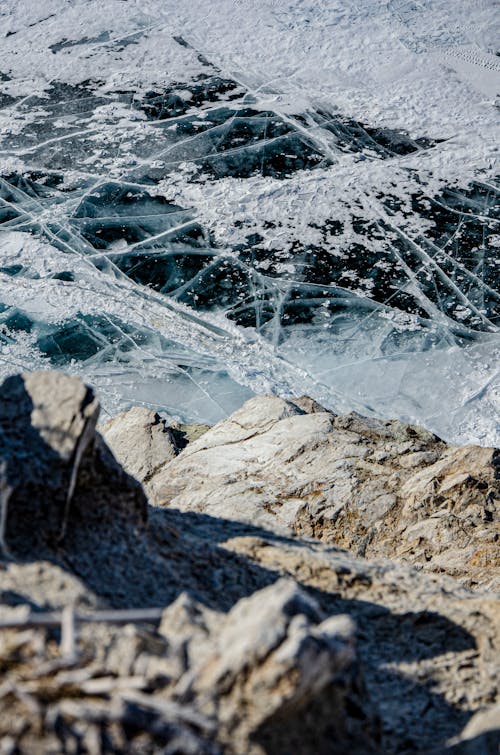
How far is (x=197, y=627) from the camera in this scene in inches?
47.0

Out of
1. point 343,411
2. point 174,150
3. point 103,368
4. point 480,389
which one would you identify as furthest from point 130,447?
point 174,150

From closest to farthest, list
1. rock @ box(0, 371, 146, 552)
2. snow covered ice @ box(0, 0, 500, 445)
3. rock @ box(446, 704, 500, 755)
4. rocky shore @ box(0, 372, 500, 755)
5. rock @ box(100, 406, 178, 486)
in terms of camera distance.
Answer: rocky shore @ box(0, 372, 500, 755), rock @ box(446, 704, 500, 755), rock @ box(0, 371, 146, 552), rock @ box(100, 406, 178, 486), snow covered ice @ box(0, 0, 500, 445)

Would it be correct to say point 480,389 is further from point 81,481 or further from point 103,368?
point 81,481

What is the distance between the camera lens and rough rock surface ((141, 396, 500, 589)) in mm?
3070

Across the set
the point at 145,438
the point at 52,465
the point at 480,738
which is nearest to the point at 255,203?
the point at 145,438

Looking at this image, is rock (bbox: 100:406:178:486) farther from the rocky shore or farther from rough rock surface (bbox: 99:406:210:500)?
the rocky shore

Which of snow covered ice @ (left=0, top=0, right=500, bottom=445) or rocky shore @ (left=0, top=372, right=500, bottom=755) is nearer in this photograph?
rocky shore @ (left=0, top=372, right=500, bottom=755)

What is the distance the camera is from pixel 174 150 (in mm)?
6191

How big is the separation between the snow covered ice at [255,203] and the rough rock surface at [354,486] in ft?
1.96

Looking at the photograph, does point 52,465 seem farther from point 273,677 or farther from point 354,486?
point 354,486

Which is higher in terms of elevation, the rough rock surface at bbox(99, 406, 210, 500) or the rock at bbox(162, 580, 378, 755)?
the rock at bbox(162, 580, 378, 755)

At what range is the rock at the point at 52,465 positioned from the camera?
1454mm

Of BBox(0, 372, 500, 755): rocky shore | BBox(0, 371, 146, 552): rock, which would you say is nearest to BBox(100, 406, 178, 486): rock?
BBox(0, 372, 500, 755): rocky shore

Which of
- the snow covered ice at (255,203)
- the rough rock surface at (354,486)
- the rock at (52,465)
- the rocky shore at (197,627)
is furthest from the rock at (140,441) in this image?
the rock at (52,465)
